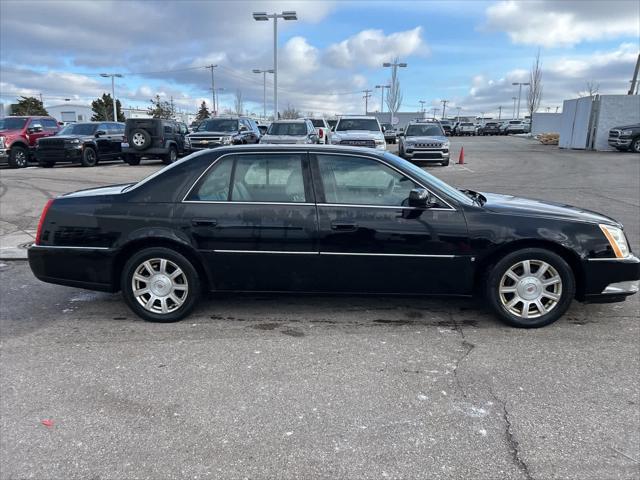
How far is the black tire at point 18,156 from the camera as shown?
18.9 m

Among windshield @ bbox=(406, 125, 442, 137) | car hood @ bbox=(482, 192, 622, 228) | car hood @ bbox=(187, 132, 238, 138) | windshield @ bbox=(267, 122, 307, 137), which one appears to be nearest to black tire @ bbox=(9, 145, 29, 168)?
car hood @ bbox=(187, 132, 238, 138)

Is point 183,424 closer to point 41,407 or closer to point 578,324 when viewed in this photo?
point 41,407

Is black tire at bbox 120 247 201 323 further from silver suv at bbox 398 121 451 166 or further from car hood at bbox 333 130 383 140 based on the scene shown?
silver suv at bbox 398 121 451 166

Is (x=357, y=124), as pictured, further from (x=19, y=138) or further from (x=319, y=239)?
(x=319, y=239)

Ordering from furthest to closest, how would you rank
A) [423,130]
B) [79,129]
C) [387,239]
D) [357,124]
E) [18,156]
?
1. [423,130]
2. [79,129]
3. [18,156]
4. [357,124]
5. [387,239]

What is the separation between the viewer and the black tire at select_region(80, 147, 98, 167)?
18.9 meters

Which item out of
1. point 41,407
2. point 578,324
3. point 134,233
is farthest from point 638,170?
point 41,407

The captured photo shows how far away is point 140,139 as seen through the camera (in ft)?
61.3

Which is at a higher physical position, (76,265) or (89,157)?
(89,157)

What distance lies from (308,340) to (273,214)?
111cm

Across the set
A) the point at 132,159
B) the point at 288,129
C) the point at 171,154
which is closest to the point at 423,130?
the point at 288,129

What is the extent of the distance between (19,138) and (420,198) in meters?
19.7

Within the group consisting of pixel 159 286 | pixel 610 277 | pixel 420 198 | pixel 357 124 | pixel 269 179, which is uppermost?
pixel 357 124

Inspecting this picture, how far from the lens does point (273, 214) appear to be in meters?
4.25
